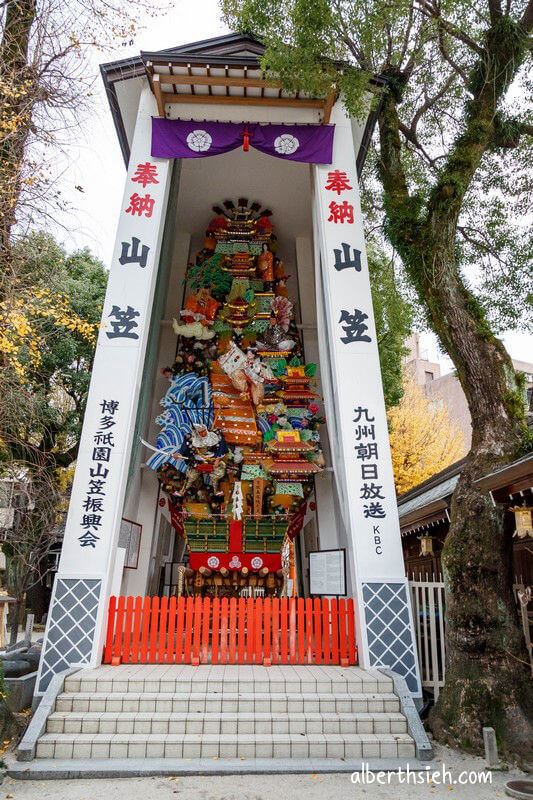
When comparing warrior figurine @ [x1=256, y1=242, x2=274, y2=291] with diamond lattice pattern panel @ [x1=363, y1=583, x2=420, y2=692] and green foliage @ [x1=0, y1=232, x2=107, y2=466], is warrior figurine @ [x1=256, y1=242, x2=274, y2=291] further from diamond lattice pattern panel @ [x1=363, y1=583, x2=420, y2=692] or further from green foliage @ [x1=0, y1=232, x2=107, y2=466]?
diamond lattice pattern panel @ [x1=363, y1=583, x2=420, y2=692]

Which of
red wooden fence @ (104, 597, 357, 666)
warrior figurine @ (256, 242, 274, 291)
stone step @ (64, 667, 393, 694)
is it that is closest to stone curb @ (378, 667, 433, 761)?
stone step @ (64, 667, 393, 694)

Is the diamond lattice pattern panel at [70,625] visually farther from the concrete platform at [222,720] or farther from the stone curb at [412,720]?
the stone curb at [412,720]

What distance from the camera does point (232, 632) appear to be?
6352mm

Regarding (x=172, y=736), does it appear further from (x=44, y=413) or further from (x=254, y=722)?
(x=44, y=413)

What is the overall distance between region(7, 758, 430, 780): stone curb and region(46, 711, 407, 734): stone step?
29 cm

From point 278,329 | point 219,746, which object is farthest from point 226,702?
point 278,329

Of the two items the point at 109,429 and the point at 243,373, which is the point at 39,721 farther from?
the point at 243,373

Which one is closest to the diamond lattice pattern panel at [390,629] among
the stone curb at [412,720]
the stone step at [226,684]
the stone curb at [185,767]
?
the stone curb at [412,720]

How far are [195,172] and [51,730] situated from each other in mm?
9270

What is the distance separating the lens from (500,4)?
6996 millimetres

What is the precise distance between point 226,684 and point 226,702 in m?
0.26

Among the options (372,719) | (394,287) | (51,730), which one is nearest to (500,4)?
(394,287)

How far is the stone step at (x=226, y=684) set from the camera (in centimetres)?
539

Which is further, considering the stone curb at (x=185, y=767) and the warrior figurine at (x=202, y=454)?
the warrior figurine at (x=202, y=454)
